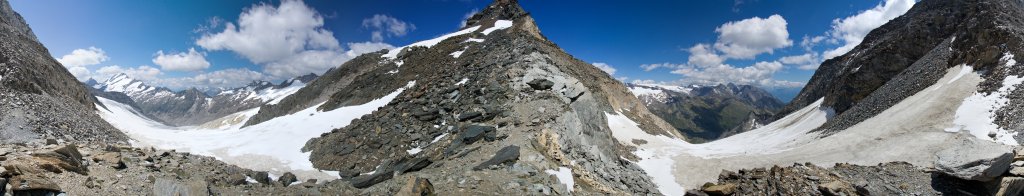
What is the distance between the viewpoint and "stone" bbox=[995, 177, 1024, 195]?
54.5 ft

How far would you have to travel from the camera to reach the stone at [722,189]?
64.3 ft

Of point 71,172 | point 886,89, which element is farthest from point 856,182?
point 886,89

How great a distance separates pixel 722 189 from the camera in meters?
19.7

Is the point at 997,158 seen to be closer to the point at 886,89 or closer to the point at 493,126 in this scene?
the point at 493,126

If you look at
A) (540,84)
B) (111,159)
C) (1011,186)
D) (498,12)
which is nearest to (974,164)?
(1011,186)

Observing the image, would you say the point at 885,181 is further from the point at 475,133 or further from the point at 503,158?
the point at 475,133

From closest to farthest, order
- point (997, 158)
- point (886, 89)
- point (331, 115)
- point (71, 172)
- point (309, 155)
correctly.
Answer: point (71, 172)
point (997, 158)
point (309, 155)
point (331, 115)
point (886, 89)

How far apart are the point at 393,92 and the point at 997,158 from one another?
37680 millimetres

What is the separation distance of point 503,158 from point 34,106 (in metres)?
31.8

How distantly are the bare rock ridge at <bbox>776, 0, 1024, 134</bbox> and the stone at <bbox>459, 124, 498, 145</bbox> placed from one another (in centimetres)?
3384

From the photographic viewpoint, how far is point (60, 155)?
11938 mm

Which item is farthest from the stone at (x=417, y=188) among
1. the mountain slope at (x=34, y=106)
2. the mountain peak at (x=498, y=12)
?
the mountain peak at (x=498, y=12)

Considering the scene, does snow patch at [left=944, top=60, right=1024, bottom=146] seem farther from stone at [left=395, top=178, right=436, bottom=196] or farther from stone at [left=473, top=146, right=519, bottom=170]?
stone at [left=395, top=178, right=436, bottom=196]

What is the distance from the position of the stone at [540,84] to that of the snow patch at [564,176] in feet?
35.2
